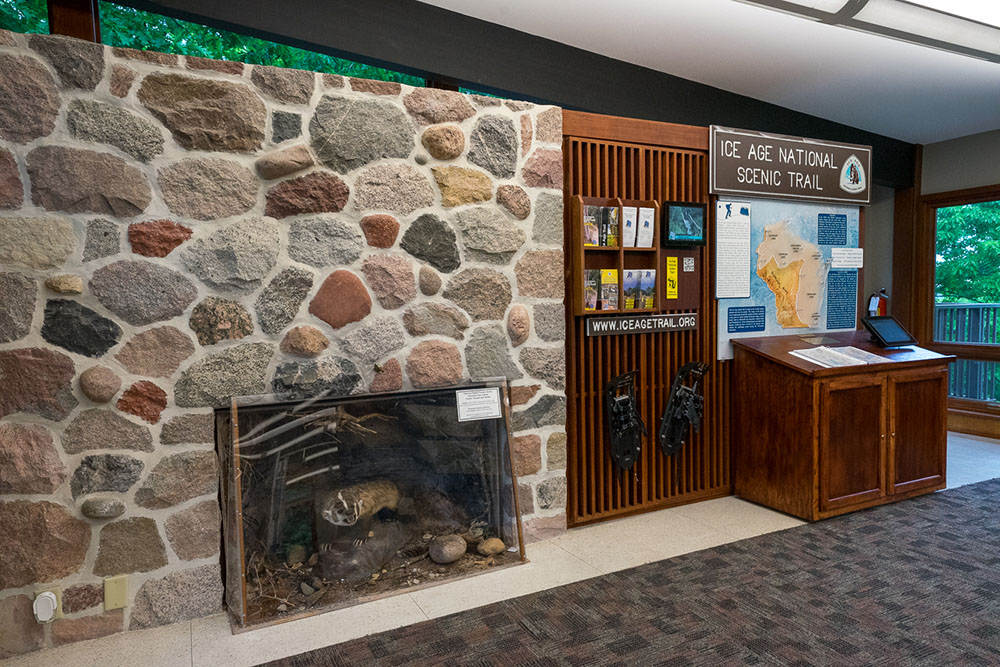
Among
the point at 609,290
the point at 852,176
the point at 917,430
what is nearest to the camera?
the point at 609,290

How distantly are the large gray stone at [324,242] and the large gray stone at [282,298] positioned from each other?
0.07 m

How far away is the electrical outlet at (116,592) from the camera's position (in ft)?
7.38

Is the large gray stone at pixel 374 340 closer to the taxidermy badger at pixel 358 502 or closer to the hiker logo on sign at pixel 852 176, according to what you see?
the taxidermy badger at pixel 358 502

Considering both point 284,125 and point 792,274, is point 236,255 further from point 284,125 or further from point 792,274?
point 792,274

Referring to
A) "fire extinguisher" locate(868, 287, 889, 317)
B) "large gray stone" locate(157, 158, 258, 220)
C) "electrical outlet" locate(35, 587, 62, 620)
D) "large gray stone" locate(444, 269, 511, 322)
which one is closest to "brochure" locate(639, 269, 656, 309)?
"large gray stone" locate(444, 269, 511, 322)

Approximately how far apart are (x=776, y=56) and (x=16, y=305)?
13.7 ft

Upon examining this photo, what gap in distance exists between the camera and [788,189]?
373cm

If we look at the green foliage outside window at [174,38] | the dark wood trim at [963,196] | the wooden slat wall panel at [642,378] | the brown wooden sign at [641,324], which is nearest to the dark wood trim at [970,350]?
the dark wood trim at [963,196]

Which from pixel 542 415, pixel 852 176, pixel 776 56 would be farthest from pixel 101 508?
pixel 852 176

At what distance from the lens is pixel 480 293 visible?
2.91 metres

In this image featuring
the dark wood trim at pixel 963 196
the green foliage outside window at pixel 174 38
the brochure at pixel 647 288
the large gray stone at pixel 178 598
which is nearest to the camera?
the large gray stone at pixel 178 598

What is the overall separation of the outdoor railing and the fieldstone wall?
4890 millimetres

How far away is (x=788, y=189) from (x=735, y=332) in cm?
93

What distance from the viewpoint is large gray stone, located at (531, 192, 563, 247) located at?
304 cm
